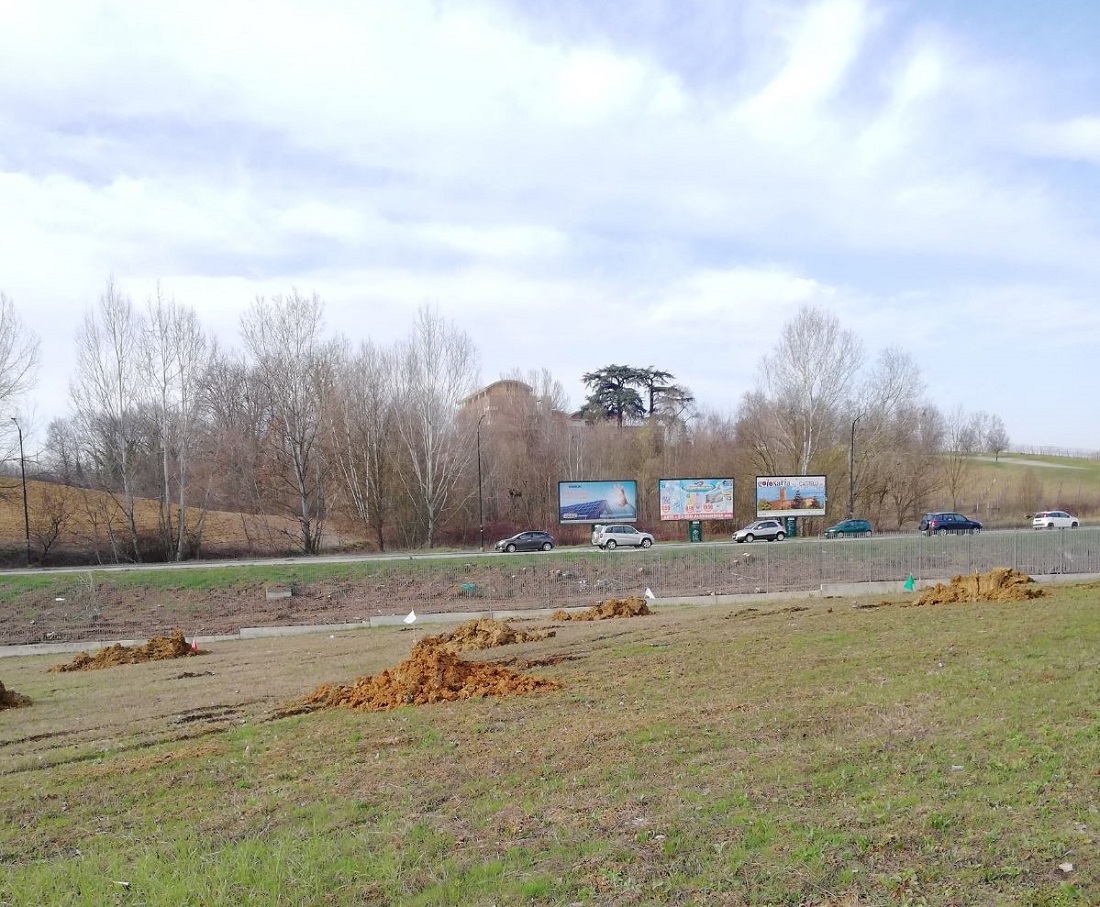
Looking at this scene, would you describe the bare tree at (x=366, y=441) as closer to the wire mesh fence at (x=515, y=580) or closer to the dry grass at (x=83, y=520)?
the dry grass at (x=83, y=520)

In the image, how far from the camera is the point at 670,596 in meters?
33.2

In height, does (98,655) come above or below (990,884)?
below

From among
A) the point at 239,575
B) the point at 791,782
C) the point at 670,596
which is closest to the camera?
the point at 791,782

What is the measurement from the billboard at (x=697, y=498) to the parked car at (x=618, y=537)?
2.45 meters

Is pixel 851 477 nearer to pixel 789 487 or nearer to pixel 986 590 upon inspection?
pixel 789 487

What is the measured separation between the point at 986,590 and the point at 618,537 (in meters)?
26.3

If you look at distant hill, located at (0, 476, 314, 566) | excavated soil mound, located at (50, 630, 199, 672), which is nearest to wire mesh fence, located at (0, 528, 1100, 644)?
excavated soil mound, located at (50, 630, 199, 672)

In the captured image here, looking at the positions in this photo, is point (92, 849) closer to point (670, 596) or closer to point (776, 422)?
point (670, 596)

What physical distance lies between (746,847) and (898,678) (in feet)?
21.3

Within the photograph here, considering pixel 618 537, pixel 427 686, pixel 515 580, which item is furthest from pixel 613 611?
pixel 618 537

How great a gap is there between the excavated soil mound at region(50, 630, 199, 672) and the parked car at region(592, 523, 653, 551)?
25.5 m

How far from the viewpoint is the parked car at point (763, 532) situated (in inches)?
1923

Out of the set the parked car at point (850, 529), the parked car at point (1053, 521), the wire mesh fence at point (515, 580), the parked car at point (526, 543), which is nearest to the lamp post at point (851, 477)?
the parked car at point (850, 529)

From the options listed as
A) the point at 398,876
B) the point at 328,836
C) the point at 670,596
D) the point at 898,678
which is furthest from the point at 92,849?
the point at 670,596
